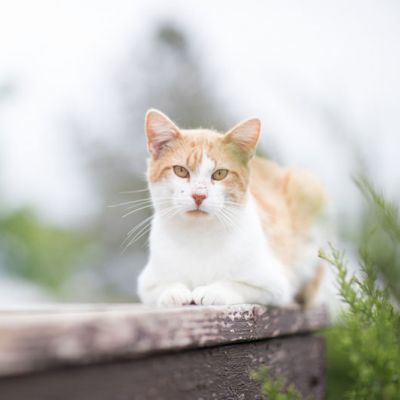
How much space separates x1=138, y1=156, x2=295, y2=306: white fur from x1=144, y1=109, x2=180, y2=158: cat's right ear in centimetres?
10

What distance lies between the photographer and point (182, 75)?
471 centimetres

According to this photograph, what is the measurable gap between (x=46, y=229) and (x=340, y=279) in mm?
6321

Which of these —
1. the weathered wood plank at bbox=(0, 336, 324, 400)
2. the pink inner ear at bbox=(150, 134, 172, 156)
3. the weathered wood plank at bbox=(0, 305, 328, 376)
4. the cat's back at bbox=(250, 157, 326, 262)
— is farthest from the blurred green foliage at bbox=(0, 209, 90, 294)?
the weathered wood plank at bbox=(0, 305, 328, 376)

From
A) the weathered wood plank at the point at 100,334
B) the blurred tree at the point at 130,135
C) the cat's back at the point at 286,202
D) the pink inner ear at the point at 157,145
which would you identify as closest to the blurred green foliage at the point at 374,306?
the weathered wood plank at the point at 100,334

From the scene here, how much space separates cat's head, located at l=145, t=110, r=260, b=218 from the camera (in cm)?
129

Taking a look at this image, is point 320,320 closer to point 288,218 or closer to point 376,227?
point 288,218

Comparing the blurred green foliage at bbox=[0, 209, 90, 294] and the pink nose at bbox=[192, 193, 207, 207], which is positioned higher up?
the blurred green foliage at bbox=[0, 209, 90, 294]

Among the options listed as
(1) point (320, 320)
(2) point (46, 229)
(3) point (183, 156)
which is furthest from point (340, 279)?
(2) point (46, 229)

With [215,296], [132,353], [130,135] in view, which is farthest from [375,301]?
[130,135]

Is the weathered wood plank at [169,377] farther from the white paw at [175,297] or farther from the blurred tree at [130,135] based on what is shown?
the blurred tree at [130,135]

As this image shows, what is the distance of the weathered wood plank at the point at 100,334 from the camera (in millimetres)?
446

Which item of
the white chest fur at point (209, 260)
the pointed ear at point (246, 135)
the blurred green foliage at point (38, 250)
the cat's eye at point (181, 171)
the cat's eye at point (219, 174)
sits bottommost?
the white chest fur at point (209, 260)

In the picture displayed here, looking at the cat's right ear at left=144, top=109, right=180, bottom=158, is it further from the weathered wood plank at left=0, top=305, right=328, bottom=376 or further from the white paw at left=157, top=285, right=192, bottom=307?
the weathered wood plank at left=0, top=305, right=328, bottom=376

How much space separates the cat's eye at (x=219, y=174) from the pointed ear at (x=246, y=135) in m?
0.08
